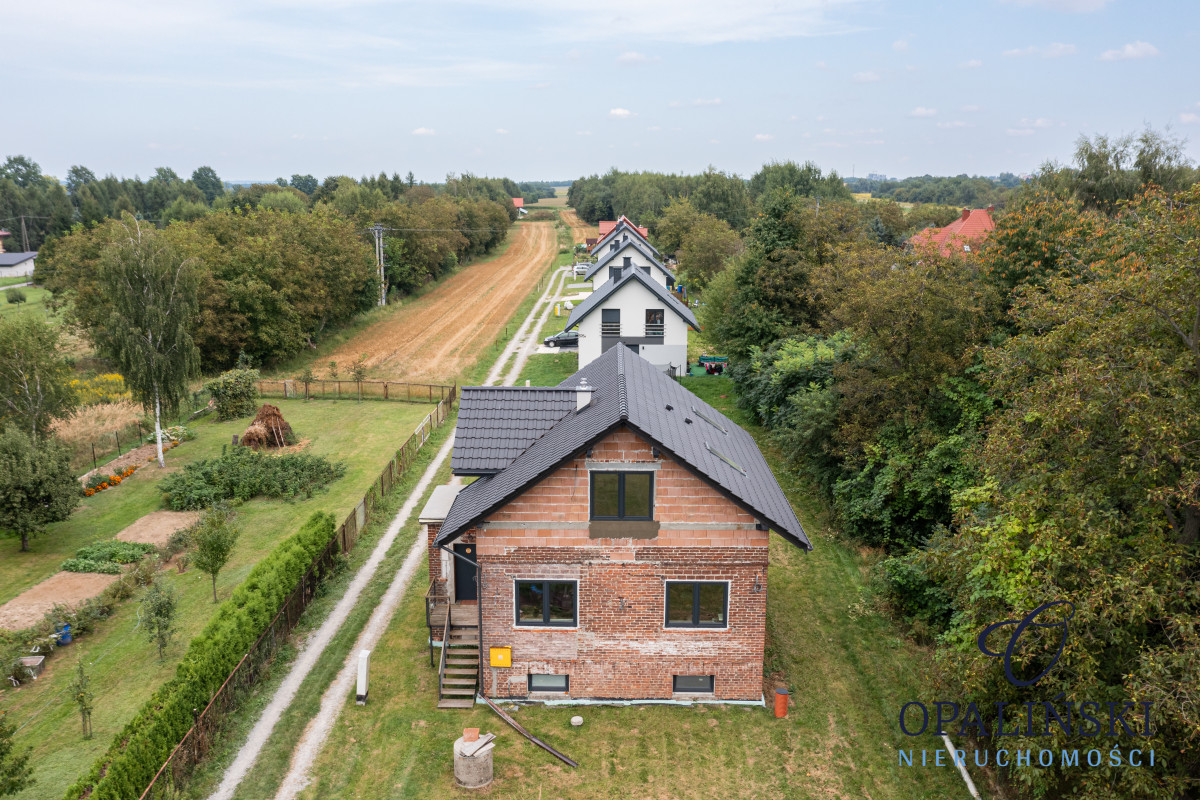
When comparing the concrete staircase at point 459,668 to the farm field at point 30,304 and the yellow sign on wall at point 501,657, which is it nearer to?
the yellow sign on wall at point 501,657

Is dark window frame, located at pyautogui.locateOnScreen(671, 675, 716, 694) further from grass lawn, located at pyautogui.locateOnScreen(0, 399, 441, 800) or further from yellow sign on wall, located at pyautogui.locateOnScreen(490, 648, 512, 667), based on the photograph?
grass lawn, located at pyautogui.locateOnScreen(0, 399, 441, 800)

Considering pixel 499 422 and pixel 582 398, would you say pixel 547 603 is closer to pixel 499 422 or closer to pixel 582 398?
pixel 499 422

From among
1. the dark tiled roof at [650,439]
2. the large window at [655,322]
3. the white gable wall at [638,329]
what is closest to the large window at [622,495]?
the dark tiled roof at [650,439]

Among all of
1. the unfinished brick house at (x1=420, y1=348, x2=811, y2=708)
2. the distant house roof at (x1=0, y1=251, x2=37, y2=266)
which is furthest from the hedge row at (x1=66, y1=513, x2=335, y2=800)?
the distant house roof at (x1=0, y1=251, x2=37, y2=266)

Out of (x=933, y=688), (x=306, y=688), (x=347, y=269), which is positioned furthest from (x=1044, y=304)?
(x=347, y=269)

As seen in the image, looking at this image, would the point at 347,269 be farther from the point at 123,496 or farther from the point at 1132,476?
the point at 1132,476
